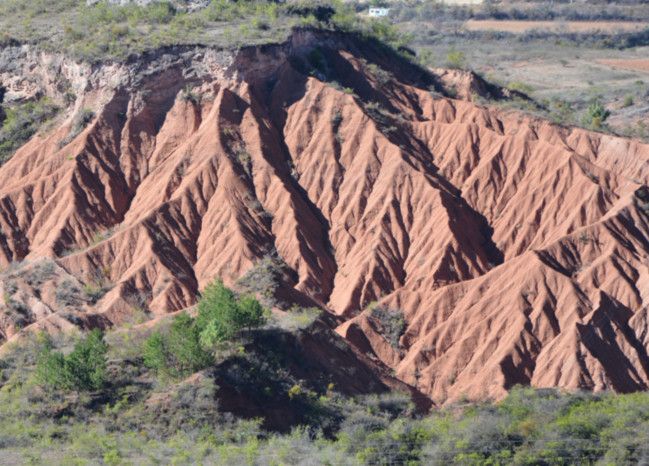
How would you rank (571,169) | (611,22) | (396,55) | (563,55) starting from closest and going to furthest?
(571,169) → (396,55) → (563,55) → (611,22)

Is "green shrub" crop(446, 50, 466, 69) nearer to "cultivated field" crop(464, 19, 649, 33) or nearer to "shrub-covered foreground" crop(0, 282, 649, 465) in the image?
"shrub-covered foreground" crop(0, 282, 649, 465)

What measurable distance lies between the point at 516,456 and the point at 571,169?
3349 cm

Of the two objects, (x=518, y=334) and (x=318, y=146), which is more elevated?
(x=318, y=146)

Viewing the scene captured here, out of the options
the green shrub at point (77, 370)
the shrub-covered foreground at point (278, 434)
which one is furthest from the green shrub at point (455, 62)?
the green shrub at point (77, 370)

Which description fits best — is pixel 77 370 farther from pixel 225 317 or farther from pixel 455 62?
pixel 455 62

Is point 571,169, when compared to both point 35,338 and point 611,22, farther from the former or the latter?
point 611,22

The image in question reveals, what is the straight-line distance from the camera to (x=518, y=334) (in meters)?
82.2

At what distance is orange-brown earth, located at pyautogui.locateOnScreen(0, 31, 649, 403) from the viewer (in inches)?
3268

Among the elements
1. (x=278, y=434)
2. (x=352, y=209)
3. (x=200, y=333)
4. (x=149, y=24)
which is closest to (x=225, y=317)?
(x=200, y=333)

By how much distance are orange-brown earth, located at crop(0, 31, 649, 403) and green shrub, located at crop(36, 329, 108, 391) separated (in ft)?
39.6

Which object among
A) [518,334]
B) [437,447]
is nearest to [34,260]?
[518,334]

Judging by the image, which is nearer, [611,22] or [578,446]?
[578,446]

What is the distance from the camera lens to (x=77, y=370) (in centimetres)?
6825

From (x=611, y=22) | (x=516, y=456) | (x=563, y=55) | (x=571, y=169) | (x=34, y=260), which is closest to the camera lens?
(x=516, y=456)
